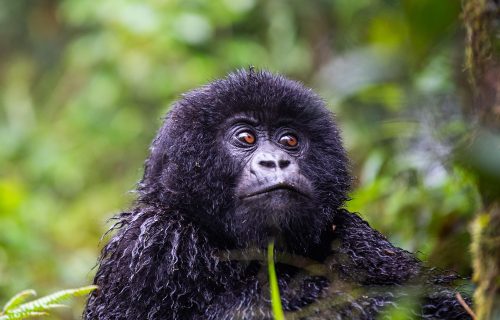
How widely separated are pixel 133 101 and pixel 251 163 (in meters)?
5.30

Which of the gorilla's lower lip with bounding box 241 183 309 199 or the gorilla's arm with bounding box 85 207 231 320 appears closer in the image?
the gorilla's arm with bounding box 85 207 231 320

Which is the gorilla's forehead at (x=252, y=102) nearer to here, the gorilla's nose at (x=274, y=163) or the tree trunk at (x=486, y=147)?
the gorilla's nose at (x=274, y=163)

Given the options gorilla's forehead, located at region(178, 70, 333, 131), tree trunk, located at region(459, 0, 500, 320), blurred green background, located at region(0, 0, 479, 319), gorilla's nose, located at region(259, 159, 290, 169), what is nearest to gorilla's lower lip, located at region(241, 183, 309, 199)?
gorilla's nose, located at region(259, 159, 290, 169)

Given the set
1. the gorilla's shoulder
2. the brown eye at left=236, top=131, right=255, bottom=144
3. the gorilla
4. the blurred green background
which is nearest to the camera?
the gorilla

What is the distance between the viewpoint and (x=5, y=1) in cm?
961

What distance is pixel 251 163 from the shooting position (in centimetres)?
355

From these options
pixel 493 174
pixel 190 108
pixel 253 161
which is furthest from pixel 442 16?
pixel 190 108

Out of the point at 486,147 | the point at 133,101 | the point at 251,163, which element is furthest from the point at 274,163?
the point at 133,101

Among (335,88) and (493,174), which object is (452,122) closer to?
(335,88)

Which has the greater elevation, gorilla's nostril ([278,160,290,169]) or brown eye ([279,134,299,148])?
brown eye ([279,134,299,148])

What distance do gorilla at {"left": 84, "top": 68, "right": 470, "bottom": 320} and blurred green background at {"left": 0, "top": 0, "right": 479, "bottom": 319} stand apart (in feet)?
1.96

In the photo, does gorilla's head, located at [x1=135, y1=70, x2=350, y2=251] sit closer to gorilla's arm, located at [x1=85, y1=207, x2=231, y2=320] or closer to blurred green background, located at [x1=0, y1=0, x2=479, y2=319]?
gorilla's arm, located at [x1=85, y1=207, x2=231, y2=320]

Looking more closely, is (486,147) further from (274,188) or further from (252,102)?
(252,102)

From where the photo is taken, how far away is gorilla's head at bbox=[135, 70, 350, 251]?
344cm
